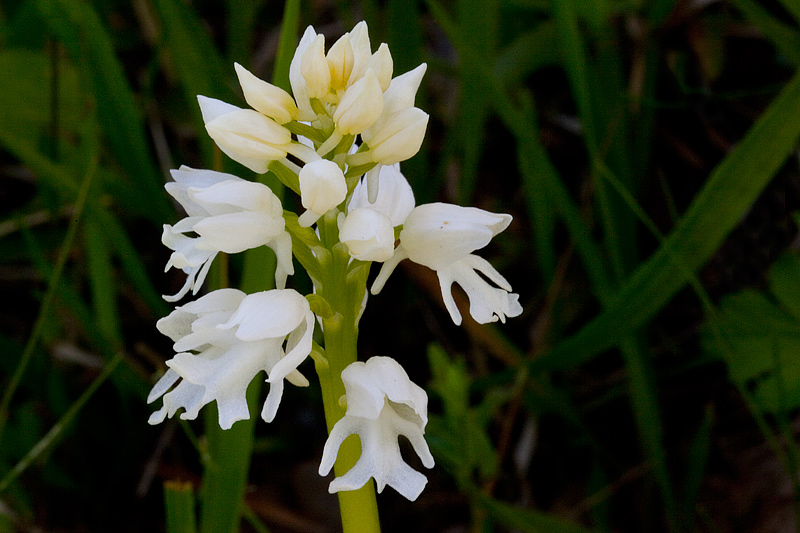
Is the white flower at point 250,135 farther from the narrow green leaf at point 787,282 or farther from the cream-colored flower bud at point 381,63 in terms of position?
the narrow green leaf at point 787,282

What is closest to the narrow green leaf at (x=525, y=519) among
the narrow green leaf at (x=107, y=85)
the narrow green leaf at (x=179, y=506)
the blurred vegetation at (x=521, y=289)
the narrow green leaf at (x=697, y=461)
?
the blurred vegetation at (x=521, y=289)

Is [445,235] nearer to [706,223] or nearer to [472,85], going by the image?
[706,223]

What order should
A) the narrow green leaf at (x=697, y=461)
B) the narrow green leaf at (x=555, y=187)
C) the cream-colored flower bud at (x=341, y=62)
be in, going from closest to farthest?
the cream-colored flower bud at (x=341, y=62) < the narrow green leaf at (x=697, y=461) < the narrow green leaf at (x=555, y=187)

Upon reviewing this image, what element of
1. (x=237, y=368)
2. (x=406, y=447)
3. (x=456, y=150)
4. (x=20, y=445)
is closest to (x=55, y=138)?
(x=20, y=445)

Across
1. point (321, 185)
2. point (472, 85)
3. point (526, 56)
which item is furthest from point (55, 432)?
point (526, 56)

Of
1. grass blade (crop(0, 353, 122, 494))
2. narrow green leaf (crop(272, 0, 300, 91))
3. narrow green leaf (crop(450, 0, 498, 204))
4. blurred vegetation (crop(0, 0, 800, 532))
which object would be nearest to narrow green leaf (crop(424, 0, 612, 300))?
blurred vegetation (crop(0, 0, 800, 532))

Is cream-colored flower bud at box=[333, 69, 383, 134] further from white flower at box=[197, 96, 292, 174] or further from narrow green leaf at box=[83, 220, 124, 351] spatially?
narrow green leaf at box=[83, 220, 124, 351]
